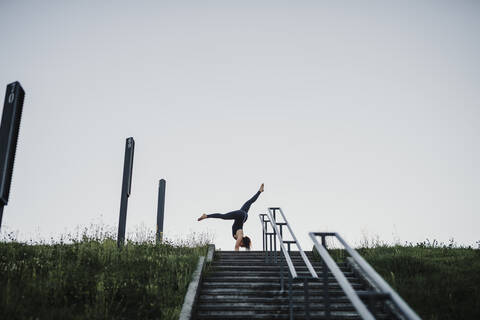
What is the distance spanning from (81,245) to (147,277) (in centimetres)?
230

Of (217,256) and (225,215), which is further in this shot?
(225,215)

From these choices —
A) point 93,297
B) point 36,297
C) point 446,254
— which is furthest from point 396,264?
point 36,297

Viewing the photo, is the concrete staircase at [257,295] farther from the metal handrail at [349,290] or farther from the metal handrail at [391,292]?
the metal handrail at [391,292]

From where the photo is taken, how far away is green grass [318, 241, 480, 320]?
16.7ft

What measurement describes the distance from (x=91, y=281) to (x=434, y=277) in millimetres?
5789

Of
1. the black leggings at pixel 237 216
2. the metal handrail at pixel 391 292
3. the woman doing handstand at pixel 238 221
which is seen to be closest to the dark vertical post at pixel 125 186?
the woman doing handstand at pixel 238 221

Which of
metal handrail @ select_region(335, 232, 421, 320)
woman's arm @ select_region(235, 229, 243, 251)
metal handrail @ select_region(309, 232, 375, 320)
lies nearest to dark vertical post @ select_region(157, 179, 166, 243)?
woman's arm @ select_region(235, 229, 243, 251)

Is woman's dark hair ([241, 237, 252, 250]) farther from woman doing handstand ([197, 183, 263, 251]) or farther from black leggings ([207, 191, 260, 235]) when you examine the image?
black leggings ([207, 191, 260, 235])

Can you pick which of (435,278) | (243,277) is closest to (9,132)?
(243,277)

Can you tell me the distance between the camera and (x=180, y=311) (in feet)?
16.6

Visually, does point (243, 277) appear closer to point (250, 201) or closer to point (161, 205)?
point (250, 201)

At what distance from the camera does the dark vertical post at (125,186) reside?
7.65 m

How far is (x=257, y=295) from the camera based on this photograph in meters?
6.05

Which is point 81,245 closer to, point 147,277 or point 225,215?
point 147,277
